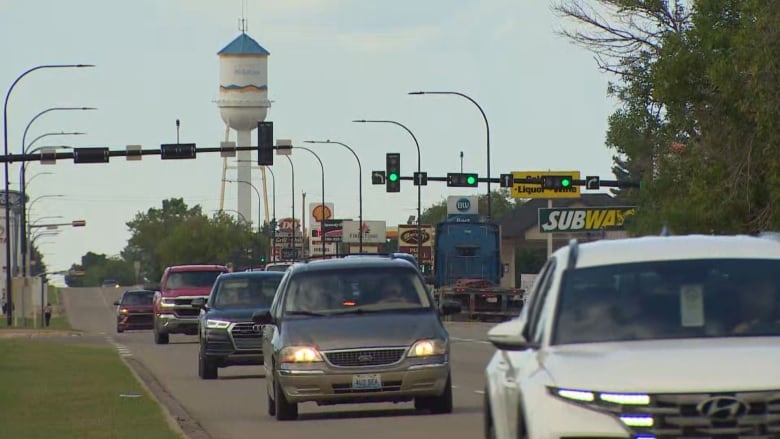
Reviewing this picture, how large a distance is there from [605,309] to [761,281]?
0.96 meters

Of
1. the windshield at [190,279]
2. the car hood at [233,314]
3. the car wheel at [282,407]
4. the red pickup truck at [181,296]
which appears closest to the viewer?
the car wheel at [282,407]

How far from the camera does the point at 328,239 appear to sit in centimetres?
13975

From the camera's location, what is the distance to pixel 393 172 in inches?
2630

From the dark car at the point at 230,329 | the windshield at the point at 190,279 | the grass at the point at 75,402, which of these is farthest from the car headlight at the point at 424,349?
the windshield at the point at 190,279

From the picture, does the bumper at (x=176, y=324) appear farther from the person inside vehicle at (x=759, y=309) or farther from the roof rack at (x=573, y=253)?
the person inside vehicle at (x=759, y=309)

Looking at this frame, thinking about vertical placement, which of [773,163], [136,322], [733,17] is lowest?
[136,322]

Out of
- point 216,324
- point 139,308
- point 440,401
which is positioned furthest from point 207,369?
point 139,308

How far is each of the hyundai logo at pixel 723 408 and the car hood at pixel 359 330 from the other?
33.6 ft

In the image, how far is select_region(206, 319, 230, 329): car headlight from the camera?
28.0 metres

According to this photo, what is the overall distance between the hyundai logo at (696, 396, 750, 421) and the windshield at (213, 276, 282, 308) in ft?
68.6

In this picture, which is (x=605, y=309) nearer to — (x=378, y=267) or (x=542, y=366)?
(x=542, y=366)

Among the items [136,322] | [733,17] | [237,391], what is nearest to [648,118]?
[733,17]

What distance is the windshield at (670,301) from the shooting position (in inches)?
396

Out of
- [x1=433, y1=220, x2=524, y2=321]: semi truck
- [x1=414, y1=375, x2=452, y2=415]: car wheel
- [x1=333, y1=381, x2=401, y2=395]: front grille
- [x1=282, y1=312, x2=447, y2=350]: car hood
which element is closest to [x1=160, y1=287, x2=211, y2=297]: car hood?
[x1=433, y1=220, x2=524, y2=321]: semi truck
